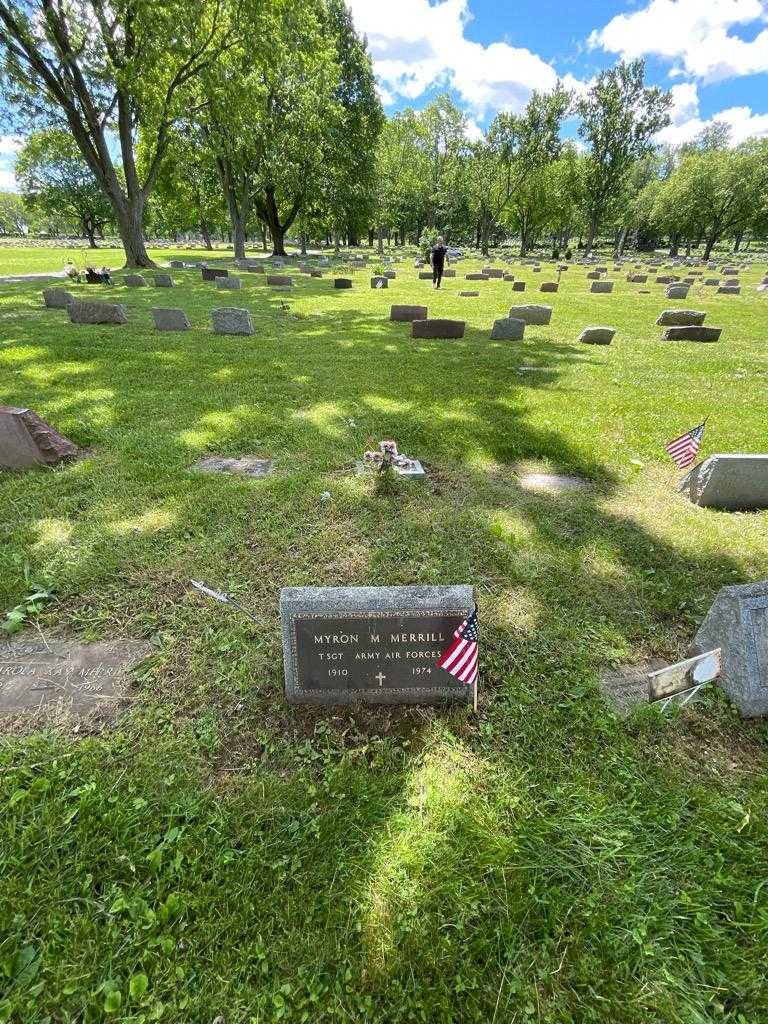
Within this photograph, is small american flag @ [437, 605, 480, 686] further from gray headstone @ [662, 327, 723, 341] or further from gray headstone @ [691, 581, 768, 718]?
gray headstone @ [662, 327, 723, 341]

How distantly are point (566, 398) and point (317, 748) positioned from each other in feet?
21.8

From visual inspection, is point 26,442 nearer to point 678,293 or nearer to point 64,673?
point 64,673

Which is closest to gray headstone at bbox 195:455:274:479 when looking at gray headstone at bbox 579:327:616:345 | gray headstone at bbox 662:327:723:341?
gray headstone at bbox 579:327:616:345

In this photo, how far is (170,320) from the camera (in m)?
11.1

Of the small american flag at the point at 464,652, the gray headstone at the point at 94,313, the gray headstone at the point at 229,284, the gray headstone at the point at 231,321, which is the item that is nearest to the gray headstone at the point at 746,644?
the small american flag at the point at 464,652

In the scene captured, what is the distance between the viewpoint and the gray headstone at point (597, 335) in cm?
1159

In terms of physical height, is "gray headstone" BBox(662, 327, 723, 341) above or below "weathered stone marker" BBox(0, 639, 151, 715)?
above

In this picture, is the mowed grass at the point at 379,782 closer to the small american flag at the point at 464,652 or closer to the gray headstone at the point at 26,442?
the gray headstone at the point at 26,442

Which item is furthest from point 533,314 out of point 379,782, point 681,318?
point 379,782

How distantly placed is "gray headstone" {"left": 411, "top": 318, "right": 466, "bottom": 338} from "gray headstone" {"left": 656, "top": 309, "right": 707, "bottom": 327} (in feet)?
23.5

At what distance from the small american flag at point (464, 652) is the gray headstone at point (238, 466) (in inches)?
125

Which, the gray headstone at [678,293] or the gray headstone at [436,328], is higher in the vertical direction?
the gray headstone at [678,293]

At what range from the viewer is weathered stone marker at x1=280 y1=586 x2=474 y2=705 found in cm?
246

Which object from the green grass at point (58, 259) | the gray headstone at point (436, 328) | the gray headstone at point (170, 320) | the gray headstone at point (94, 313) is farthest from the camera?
the green grass at point (58, 259)
